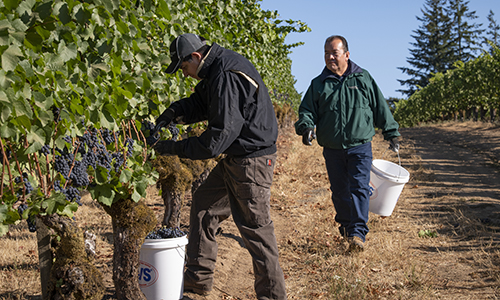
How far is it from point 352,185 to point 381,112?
0.84 m

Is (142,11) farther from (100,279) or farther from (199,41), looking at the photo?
(100,279)

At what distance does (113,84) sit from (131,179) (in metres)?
0.74

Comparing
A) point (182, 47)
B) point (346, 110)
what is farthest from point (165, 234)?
point (346, 110)

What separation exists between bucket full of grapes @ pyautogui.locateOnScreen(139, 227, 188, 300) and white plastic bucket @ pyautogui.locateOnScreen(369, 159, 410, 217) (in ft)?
9.02

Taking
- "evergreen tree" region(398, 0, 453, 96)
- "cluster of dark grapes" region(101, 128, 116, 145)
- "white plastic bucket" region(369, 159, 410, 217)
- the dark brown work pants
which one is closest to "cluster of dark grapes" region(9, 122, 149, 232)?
"cluster of dark grapes" region(101, 128, 116, 145)

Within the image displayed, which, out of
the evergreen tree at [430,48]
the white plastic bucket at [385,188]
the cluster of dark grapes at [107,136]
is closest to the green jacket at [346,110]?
the white plastic bucket at [385,188]

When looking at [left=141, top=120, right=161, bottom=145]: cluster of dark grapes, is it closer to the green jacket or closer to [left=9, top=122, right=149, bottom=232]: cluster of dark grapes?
[left=9, top=122, right=149, bottom=232]: cluster of dark grapes

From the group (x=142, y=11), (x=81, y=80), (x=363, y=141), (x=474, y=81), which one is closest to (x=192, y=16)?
(x=142, y=11)

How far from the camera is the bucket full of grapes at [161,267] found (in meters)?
3.17

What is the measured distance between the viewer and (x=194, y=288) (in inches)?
146

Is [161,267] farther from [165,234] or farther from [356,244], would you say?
[356,244]

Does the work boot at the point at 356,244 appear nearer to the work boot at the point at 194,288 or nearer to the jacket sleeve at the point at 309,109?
the jacket sleeve at the point at 309,109

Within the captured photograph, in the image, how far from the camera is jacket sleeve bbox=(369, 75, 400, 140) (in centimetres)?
475

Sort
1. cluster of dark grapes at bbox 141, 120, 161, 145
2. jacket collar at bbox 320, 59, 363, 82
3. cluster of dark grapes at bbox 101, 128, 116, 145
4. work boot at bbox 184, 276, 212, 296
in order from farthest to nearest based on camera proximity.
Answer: jacket collar at bbox 320, 59, 363, 82 < work boot at bbox 184, 276, 212, 296 < cluster of dark grapes at bbox 141, 120, 161, 145 < cluster of dark grapes at bbox 101, 128, 116, 145
